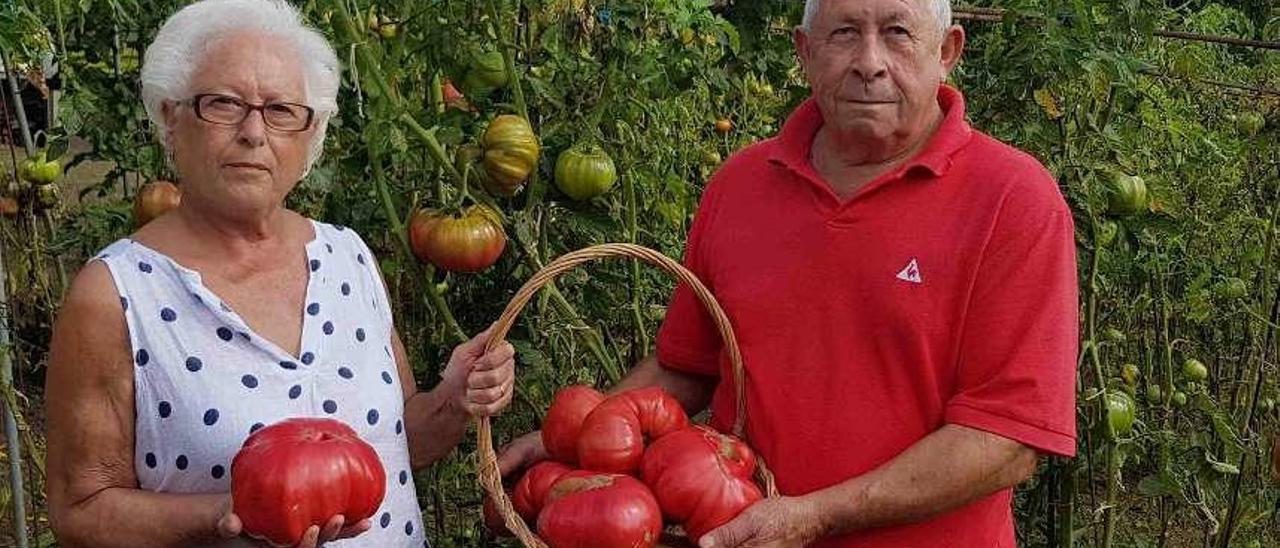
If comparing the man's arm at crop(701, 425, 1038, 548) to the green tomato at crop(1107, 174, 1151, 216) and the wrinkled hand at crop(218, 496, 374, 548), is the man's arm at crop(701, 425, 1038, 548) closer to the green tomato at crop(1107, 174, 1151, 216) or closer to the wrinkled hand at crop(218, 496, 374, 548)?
the wrinkled hand at crop(218, 496, 374, 548)

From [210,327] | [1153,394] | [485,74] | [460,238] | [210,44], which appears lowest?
[1153,394]

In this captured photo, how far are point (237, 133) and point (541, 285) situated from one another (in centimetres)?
50

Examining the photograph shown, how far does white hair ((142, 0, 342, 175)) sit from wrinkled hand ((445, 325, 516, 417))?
413 mm

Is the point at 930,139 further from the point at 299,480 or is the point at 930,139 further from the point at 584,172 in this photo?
the point at 299,480

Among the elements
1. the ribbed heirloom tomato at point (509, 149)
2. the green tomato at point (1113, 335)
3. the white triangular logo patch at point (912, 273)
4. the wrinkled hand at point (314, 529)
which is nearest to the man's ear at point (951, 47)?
the white triangular logo patch at point (912, 273)

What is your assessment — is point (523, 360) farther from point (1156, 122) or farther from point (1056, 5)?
point (1156, 122)

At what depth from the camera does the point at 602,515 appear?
5.91 feet

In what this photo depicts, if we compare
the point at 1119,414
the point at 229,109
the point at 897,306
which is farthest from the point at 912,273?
the point at 1119,414

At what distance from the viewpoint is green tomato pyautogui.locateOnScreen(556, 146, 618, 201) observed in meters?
2.63

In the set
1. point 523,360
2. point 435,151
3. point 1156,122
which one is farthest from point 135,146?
point 1156,122

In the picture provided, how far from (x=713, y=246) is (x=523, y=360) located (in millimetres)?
811

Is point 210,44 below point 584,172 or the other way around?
the other way around

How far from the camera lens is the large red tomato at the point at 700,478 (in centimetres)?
184

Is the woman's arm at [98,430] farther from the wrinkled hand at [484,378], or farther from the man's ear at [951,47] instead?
the man's ear at [951,47]
